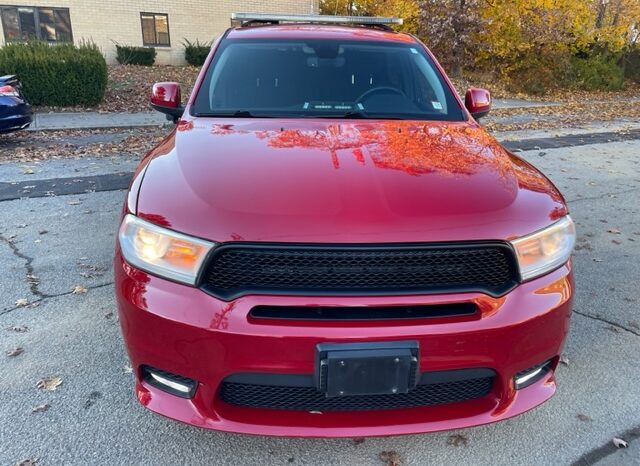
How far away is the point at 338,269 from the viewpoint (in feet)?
5.92

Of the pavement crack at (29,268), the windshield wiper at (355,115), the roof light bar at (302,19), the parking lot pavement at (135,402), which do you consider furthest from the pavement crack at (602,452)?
the roof light bar at (302,19)

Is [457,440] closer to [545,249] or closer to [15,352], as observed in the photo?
[545,249]

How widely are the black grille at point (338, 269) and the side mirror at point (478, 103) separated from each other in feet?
6.27

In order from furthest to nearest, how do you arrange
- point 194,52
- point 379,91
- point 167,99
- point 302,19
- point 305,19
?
point 194,52
point 302,19
point 305,19
point 167,99
point 379,91

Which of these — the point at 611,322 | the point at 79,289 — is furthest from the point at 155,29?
the point at 611,322

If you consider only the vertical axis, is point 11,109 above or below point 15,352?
above

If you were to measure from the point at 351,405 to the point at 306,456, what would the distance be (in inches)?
17.9

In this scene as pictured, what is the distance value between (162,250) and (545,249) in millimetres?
1414

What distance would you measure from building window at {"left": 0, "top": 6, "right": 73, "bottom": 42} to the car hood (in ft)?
64.0

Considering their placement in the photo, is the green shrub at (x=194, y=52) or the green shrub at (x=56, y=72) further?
the green shrub at (x=194, y=52)

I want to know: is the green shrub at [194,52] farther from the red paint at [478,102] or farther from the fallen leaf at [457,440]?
the fallen leaf at [457,440]

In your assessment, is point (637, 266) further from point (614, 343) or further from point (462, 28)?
point (462, 28)

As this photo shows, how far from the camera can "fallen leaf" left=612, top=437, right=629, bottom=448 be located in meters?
2.28

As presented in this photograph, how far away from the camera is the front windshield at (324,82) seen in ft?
9.95
